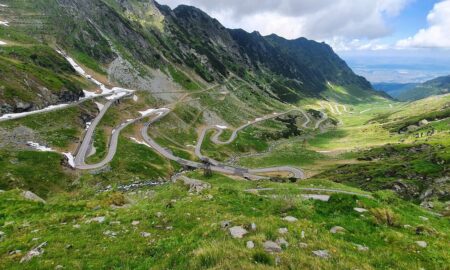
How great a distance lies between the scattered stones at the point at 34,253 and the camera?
15.1 meters

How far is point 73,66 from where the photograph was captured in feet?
652

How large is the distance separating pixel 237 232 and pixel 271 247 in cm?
229

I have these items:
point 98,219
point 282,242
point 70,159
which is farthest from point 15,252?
point 70,159

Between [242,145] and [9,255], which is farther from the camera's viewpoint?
[242,145]

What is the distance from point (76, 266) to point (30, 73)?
150414 mm

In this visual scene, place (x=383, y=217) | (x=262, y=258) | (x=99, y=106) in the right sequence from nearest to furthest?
1. (x=262, y=258)
2. (x=383, y=217)
3. (x=99, y=106)

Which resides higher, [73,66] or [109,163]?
[73,66]

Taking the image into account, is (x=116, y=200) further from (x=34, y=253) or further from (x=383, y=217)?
(x=383, y=217)

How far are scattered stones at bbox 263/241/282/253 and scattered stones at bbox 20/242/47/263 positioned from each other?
10.7m

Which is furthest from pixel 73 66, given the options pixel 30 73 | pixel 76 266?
pixel 76 266

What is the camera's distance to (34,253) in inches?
620

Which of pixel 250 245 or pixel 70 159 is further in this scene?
pixel 70 159

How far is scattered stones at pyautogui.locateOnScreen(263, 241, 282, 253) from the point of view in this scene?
44.9 feet

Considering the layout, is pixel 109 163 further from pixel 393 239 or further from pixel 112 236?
pixel 393 239
